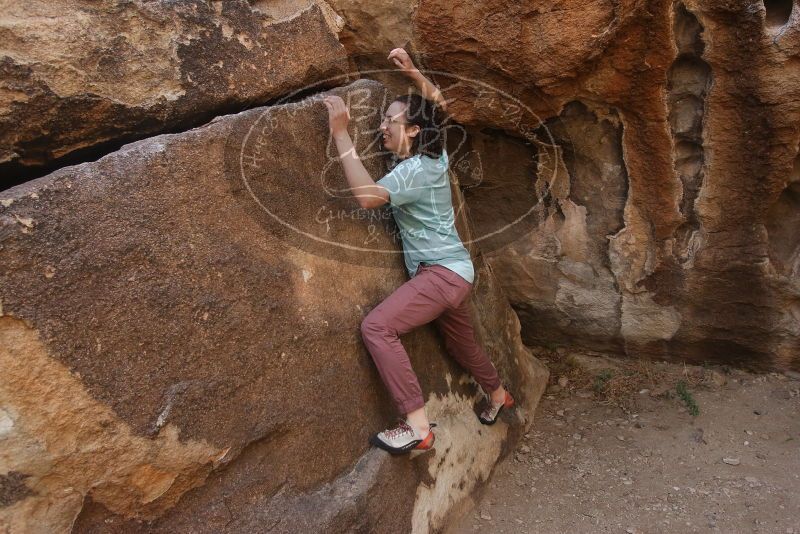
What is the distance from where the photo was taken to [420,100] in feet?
7.06

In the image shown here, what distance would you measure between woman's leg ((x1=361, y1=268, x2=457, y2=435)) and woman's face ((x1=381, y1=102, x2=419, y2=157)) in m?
0.37

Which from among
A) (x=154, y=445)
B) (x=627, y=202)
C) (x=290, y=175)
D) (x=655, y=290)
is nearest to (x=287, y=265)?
(x=290, y=175)

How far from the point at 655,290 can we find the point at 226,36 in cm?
184

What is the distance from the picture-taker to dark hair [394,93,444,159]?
2006 millimetres

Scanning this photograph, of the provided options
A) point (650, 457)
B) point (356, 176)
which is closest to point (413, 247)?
point (356, 176)

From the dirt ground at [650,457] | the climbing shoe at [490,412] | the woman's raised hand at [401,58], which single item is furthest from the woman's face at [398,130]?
the dirt ground at [650,457]

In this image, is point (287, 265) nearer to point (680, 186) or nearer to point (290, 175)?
point (290, 175)

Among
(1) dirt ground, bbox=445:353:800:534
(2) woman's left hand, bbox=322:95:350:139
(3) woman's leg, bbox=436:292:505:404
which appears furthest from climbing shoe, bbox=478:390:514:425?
(2) woman's left hand, bbox=322:95:350:139

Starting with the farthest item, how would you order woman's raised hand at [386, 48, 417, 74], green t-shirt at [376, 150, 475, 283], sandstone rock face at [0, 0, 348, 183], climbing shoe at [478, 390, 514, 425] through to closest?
climbing shoe at [478, 390, 514, 425] < woman's raised hand at [386, 48, 417, 74] < green t-shirt at [376, 150, 475, 283] < sandstone rock face at [0, 0, 348, 183]

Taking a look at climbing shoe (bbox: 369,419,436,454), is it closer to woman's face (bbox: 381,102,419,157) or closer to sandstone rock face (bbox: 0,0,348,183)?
woman's face (bbox: 381,102,419,157)

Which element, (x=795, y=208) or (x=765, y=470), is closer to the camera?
(x=765, y=470)

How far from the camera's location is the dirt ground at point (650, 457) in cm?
218

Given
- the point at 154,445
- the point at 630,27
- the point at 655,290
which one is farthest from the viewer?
the point at 655,290

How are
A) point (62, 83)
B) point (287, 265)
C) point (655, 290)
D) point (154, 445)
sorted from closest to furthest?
1. point (154, 445)
2. point (62, 83)
3. point (287, 265)
4. point (655, 290)
